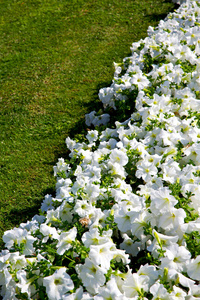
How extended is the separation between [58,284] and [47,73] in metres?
4.63

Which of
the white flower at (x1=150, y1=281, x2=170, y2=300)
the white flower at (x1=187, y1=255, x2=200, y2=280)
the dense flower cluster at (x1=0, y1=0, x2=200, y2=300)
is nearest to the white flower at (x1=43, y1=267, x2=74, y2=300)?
the dense flower cluster at (x1=0, y1=0, x2=200, y2=300)

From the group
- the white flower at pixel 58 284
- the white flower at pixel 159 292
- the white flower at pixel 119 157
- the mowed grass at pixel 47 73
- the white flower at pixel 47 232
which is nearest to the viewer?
the white flower at pixel 159 292

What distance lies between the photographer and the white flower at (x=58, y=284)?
63.2 inches

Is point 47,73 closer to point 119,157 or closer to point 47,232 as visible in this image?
point 119,157

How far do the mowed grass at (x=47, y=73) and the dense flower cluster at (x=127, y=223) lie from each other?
100 cm

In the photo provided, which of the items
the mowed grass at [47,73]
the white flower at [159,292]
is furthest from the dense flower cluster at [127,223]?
the mowed grass at [47,73]

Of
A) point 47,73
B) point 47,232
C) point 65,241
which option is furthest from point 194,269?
point 47,73

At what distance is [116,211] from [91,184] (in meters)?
0.30

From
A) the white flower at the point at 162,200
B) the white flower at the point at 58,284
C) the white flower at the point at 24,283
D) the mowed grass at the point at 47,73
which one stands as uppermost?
the white flower at the point at 162,200

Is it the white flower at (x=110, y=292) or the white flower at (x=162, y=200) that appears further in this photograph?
the white flower at (x=162, y=200)

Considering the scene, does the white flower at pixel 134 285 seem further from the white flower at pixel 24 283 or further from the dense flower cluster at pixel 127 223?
the white flower at pixel 24 283

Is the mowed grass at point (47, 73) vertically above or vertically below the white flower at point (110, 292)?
below

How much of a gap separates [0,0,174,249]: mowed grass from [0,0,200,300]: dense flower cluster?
996 mm

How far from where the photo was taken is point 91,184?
2164 mm
